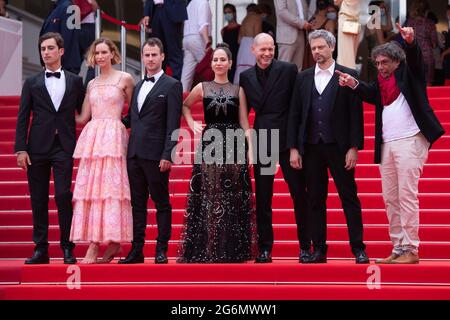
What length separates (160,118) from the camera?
840 centimetres

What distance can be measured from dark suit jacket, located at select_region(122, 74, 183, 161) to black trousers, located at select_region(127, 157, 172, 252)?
0.09 metres

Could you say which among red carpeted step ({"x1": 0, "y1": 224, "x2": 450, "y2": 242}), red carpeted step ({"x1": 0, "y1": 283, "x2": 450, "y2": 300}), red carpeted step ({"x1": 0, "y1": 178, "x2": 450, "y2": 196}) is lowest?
red carpeted step ({"x1": 0, "y1": 283, "x2": 450, "y2": 300})

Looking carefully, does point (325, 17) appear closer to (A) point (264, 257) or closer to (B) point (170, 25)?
(B) point (170, 25)

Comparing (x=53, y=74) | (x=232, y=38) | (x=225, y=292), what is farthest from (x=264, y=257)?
(x=232, y=38)

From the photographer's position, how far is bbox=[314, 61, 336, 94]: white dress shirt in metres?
8.21

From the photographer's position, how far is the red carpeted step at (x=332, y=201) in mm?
9430

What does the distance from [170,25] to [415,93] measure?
478 cm

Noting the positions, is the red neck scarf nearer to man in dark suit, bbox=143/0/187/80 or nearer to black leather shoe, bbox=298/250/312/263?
black leather shoe, bbox=298/250/312/263

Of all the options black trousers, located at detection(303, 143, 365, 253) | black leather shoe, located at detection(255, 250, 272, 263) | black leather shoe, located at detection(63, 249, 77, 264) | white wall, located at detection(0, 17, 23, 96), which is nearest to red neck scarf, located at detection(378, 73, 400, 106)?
black trousers, located at detection(303, 143, 365, 253)

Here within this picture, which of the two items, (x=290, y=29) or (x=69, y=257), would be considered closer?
(x=69, y=257)

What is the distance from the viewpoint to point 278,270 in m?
7.87

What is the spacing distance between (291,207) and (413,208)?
1.96m

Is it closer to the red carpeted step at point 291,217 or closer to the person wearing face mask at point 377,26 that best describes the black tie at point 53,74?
the red carpeted step at point 291,217

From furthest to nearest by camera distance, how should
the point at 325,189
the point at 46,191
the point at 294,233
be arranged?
the point at 294,233 → the point at 46,191 → the point at 325,189
